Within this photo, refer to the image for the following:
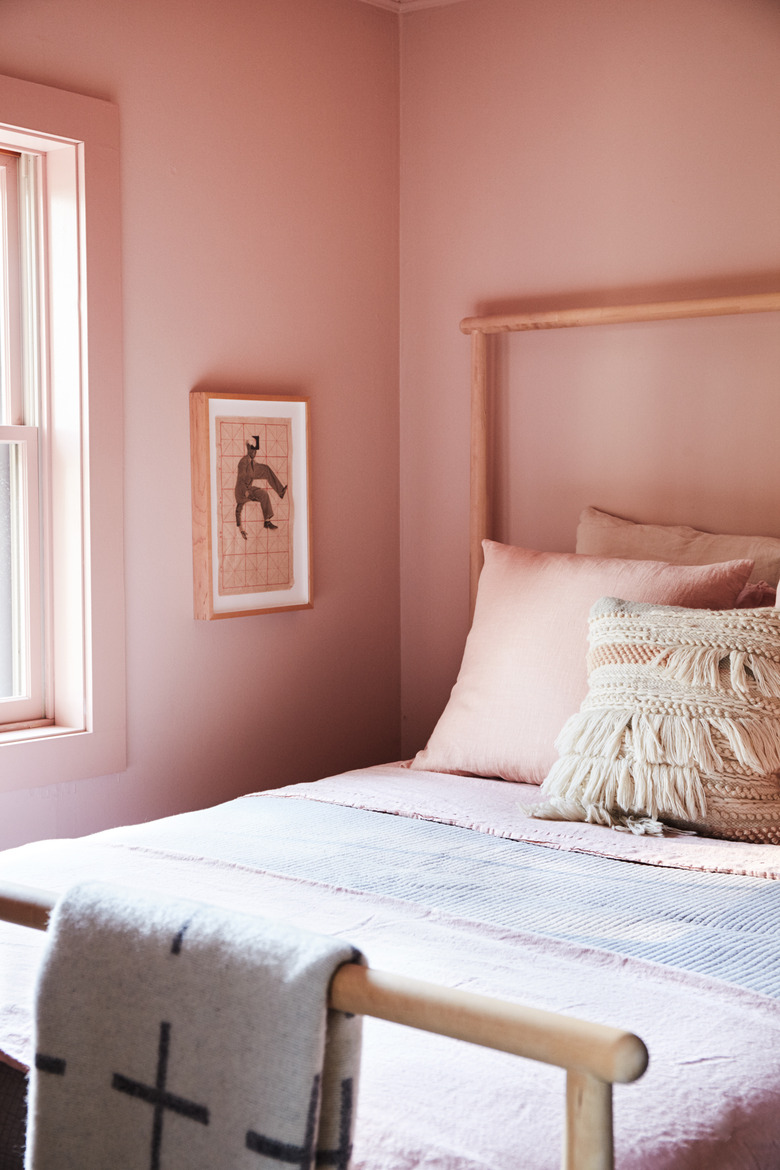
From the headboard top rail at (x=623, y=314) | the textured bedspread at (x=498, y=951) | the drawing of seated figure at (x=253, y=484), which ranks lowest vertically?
the textured bedspread at (x=498, y=951)

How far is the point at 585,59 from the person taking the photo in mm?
2688

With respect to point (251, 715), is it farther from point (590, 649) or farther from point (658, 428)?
point (658, 428)

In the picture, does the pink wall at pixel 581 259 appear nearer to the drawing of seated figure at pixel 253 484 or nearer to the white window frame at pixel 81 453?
the drawing of seated figure at pixel 253 484

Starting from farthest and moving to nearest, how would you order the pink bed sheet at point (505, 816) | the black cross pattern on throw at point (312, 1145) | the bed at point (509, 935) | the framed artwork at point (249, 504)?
the framed artwork at point (249, 504) < the pink bed sheet at point (505, 816) < the bed at point (509, 935) < the black cross pattern on throw at point (312, 1145)

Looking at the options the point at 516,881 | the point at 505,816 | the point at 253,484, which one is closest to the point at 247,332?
the point at 253,484

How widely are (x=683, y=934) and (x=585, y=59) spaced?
2.06 meters

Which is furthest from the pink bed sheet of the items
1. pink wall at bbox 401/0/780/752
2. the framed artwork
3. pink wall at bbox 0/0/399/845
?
pink wall at bbox 401/0/780/752

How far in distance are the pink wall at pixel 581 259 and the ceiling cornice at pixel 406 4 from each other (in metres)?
0.03

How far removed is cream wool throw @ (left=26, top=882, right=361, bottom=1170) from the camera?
0.86 meters

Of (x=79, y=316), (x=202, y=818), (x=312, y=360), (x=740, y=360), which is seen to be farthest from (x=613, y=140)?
(x=202, y=818)

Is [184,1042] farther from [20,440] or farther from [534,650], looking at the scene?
[20,440]

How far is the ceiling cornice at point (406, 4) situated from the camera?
290 centimetres

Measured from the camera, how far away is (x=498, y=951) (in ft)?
4.48

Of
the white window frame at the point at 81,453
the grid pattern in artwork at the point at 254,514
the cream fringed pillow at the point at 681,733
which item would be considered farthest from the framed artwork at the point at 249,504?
the cream fringed pillow at the point at 681,733
